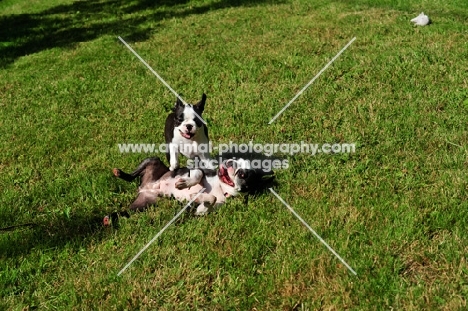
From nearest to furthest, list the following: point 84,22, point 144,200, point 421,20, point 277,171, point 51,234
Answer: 1. point 51,234
2. point 144,200
3. point 277,171
4. point 421,20
5. point 84,22

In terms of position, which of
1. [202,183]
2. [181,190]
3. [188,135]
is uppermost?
[188,135]

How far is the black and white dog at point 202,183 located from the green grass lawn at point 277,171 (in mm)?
163

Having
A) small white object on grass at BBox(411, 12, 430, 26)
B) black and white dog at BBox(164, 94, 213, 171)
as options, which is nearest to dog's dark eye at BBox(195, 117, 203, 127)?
black and white dog at BBox(164, 94, 213, 171)

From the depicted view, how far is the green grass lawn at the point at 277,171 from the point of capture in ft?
12.3

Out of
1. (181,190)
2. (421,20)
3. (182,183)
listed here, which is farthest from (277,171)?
(421,20)

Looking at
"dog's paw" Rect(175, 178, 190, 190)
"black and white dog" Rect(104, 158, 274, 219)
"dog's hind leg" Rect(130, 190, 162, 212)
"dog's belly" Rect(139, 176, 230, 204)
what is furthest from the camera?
"dog's hind leg" Rect(130, 190, 162, 212)

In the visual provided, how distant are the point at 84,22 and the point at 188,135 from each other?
1225cm

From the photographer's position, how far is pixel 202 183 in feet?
14.9

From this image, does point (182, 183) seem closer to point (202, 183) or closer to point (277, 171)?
point (202, 183)

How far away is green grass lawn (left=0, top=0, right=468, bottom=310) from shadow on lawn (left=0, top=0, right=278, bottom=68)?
0.40 m

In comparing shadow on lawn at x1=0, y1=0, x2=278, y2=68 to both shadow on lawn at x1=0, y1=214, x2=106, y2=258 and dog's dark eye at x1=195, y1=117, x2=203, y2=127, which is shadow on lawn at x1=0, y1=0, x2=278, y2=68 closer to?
shadow on lawn at x1=0, y1=214, x2=106, y2=258

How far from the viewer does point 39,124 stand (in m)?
7.70

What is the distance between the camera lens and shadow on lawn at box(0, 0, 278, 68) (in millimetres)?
13102

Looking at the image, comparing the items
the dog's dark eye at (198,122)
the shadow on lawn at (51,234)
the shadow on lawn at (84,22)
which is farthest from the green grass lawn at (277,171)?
the dog's dark eye at (198,122)
